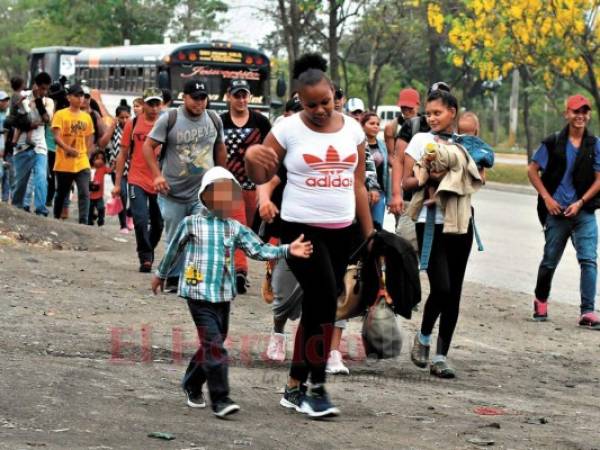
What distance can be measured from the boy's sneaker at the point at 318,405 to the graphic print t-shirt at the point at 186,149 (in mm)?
4251

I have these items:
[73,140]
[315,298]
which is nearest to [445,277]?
[315,298]

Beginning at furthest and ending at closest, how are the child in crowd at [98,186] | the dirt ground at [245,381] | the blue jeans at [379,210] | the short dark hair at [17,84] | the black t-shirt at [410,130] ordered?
the child in crowd at [98,186], the short dark hair at [17,84], the blue jeans at [379,210], the black t-shirt at [410,130], the dirt ground at [245,381]

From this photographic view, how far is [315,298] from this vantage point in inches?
277

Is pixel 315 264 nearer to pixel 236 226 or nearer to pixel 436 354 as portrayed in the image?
pixel 236 226

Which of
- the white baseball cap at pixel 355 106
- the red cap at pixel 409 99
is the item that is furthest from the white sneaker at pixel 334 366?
the white baseball cap at pixel 355 106

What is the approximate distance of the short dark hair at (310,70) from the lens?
695 centimetres

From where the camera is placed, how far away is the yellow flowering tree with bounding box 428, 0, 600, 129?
98.5 feet

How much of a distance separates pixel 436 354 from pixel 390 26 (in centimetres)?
3468

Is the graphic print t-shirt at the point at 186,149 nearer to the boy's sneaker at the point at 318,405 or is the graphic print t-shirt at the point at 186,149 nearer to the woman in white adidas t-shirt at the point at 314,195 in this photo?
the woman in white adidas t-shirt at the point at 314,195

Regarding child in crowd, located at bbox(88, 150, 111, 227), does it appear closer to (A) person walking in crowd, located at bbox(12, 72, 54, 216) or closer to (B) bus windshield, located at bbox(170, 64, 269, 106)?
(A) person walking in crowd, located at bbox(12, 72, 54, 216)

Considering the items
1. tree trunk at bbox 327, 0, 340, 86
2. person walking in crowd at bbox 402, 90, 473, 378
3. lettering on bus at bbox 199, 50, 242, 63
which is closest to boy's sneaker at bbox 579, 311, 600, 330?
person walking in crowd at bbox 402, 90, 473, 378

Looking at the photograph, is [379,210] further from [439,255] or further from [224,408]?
[224,408]

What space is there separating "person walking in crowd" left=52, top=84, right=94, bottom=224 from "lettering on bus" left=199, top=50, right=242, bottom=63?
1662 centimetres

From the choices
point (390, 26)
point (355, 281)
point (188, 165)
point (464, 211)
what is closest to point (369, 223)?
point (355, 281)
